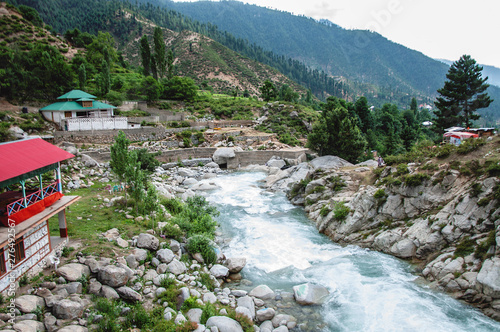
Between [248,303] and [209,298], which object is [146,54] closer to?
[209,298]

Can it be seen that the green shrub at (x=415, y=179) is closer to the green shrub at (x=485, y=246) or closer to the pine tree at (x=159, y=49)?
the green shrub at (x=485, y=246)

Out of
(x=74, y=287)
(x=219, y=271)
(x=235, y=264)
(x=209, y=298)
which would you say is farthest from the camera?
(x=235, y=264)

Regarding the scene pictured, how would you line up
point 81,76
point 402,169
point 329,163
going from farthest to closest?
point 81,76
point 329,163
point 402,169

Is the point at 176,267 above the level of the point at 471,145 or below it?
below

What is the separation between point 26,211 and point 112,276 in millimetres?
3465

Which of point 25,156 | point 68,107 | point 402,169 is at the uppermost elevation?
point 68,107

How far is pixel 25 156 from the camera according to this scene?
10.7 meters

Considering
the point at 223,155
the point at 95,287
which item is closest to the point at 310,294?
the point at 95,287

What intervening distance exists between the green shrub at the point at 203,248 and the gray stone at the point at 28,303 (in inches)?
270

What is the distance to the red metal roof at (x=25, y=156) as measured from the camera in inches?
374

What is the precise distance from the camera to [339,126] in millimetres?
36844

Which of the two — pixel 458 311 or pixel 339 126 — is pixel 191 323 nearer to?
pixel 458 311

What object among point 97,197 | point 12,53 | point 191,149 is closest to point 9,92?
point 12,53

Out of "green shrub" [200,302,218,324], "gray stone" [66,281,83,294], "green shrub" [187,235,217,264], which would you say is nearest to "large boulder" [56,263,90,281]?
"gray stone" [66,281,83,294]
